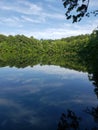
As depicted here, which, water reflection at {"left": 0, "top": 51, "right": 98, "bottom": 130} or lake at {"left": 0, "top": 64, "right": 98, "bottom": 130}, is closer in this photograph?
water reflection at {"left": 0, "top": 51, "right": 98, "bottom": 130}

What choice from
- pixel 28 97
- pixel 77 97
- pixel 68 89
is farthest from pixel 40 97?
pixel 68 89

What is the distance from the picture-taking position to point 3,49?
15538cm

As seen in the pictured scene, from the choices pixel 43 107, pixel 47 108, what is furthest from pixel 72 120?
pixel 43 107

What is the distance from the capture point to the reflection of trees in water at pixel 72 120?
19078mm

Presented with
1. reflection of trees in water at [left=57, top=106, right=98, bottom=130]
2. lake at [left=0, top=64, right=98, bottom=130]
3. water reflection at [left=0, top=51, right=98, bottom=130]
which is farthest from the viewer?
lake at [left=0, top=64, right=98, bottom=130]

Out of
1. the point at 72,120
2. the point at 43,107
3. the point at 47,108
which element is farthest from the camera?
the point at 43,107

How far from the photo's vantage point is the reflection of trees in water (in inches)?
751

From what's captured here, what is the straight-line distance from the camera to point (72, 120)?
20.6 m

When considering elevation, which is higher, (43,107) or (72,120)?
(72,120)

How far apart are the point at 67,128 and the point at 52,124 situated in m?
→ 2.05

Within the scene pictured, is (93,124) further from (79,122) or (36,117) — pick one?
(36,117)

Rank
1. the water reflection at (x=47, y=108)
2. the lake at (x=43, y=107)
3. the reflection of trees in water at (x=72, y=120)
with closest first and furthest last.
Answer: the reflection of trees in water at (x=72, y=120) → the water reflection at (x=47, y=108) → the lake at (x=43, y=107)

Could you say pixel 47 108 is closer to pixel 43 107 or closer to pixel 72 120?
pixel 43 107

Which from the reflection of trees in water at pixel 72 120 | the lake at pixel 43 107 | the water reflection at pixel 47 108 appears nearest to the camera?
the reflection of trees in water at pixel 72 120
